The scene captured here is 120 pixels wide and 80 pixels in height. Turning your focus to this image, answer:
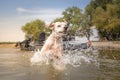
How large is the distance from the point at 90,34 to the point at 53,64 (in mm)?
83629

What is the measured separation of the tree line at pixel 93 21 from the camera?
79.5m

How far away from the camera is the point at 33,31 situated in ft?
281

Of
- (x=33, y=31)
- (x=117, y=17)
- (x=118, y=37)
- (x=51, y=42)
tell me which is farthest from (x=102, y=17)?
(x=51, y=42)

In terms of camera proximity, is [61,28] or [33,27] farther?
[33,27]

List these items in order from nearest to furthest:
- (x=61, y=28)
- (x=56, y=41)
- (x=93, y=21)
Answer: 1. (x=61, y=28)
2. (x=56, y=41)
3. (x=93, y=21)

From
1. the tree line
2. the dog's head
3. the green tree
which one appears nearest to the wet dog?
the dog's head

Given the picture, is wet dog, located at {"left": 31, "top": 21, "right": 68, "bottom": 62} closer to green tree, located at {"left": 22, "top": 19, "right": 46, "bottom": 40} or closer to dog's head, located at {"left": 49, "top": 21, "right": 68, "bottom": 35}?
dog's head, located at {"left": 49, "top": 21, "right": 68, "bottom": 35}

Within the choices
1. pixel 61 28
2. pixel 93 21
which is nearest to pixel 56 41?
pixel 61 28

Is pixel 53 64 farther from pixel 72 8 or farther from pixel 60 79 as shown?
pixel 72 8

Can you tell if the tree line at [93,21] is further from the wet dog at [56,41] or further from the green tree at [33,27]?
the wet dog at [56,41]

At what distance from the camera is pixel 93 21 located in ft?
282

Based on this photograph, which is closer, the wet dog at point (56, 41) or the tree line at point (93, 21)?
the wet dog at point (56, 41)

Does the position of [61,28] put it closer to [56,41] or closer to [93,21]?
[56,41]

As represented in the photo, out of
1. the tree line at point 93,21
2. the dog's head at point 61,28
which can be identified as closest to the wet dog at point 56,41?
the dog's head at point 61,28
